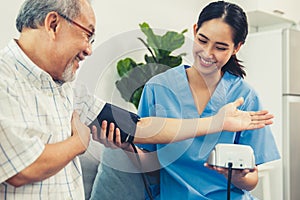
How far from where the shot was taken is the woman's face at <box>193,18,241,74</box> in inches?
41.7

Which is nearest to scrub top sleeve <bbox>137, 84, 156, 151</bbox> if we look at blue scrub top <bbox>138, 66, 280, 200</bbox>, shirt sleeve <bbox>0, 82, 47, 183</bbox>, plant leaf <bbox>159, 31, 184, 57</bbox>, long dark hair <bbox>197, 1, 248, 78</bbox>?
blue scrub top <bbox>138, 66, 280, 200</bbox>

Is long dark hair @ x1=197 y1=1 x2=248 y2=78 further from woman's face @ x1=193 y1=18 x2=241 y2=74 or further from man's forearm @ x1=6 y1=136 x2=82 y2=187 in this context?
man's forearm @ x1=6 y1=136 x2=82 y2=187

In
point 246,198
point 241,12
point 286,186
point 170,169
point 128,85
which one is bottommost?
→ point 286,186

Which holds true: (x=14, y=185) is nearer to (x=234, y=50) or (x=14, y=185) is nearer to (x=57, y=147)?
(x=57, y=147)

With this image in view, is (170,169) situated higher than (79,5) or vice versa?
(79,5)

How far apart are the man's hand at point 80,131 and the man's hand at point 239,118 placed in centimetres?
33

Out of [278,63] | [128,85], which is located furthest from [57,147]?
[278,63]

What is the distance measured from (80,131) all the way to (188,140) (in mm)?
273

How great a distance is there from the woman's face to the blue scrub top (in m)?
0.05

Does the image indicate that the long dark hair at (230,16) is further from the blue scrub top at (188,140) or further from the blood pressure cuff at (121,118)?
the blood pressure cuff at (121,118)

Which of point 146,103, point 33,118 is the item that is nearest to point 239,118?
point 146,103

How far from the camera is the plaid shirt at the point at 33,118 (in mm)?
763

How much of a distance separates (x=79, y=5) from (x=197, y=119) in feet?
1.29

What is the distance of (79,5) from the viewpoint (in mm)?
877
